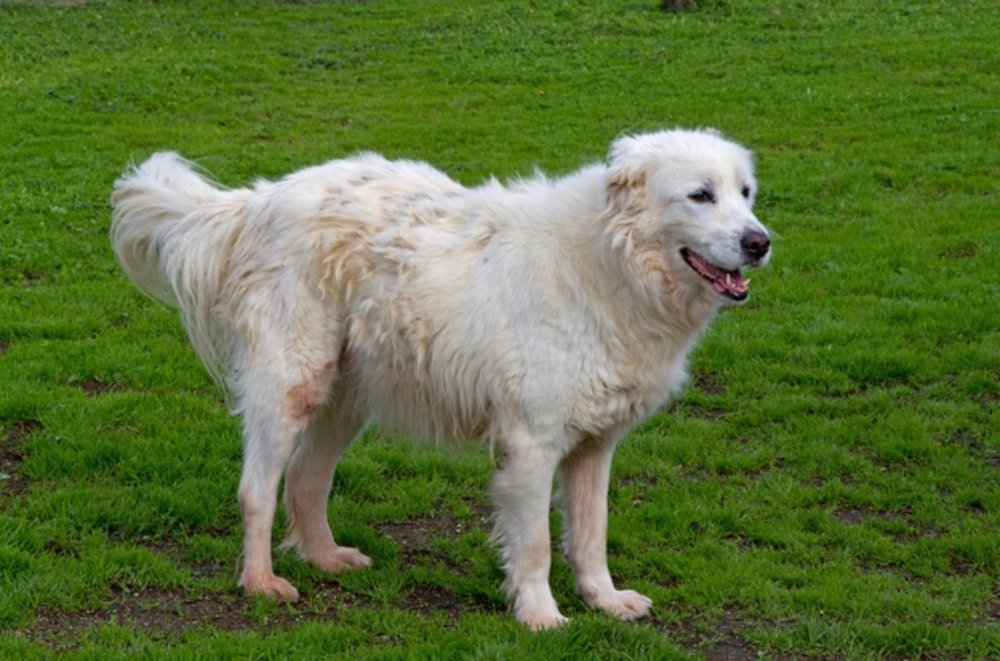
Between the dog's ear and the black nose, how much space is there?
0.45 metres

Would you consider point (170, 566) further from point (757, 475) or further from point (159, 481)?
point (757, 475)

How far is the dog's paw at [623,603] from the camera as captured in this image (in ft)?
18.1

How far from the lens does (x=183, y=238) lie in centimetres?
602

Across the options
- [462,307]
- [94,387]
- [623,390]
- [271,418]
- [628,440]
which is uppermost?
[462,307]

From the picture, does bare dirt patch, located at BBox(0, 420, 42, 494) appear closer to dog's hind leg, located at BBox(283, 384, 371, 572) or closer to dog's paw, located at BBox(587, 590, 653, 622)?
dog's hind leg, located at BBox(283, 384, 371, 572)

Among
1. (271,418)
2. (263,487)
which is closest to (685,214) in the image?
(271,418)

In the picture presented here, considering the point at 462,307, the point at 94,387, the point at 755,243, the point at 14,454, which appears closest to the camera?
the point at 755,243

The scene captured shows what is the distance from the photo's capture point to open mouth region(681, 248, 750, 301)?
17.1ft

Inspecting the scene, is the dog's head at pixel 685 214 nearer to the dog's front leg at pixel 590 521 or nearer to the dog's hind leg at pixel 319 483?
the dog's front leg at pixel 590 521

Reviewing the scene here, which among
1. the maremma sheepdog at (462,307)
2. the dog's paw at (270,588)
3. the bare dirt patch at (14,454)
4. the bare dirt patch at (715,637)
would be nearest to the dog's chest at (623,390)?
the maremma sheepdog at (462,307)

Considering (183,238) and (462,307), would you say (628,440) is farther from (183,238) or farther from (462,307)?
(183,238)

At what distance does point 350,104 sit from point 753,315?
9288 mm

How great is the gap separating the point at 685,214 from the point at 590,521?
138cm

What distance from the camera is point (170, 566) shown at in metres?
5.82
